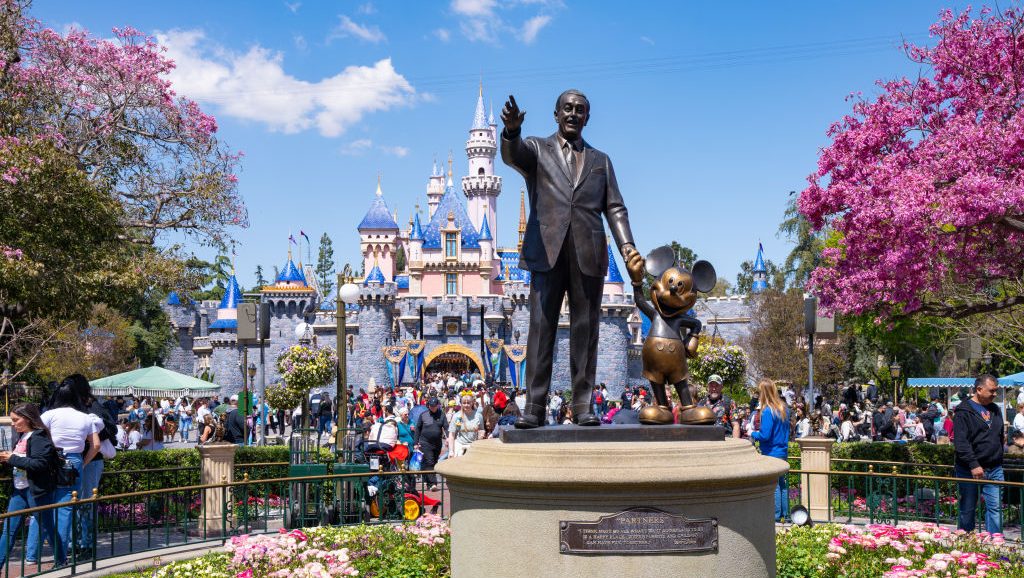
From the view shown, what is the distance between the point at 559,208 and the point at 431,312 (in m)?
50.9

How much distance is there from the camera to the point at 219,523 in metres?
9.79

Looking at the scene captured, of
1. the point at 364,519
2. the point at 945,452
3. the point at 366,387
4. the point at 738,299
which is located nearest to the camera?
the point at 364,519

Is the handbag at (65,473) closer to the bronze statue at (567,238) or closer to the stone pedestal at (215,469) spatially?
the stone pedestal at (215,469)

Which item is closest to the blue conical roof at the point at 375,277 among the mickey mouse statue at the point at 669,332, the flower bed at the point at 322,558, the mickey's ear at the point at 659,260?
the flower bed at the point at 322,558

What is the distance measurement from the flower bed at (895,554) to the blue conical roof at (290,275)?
5484cm

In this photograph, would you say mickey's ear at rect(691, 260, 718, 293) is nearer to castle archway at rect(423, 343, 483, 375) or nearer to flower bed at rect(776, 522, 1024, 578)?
flower bed at rect(776, 522, 1024, 578)

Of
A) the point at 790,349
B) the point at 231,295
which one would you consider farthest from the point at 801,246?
the point at 231,295

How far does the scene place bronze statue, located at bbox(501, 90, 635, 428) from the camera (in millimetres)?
5582

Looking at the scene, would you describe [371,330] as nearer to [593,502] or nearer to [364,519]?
[364,519]

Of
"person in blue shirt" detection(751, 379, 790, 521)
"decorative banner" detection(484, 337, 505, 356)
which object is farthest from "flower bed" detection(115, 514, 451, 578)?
"decorative banner" detection(484, 337, 505, 356)

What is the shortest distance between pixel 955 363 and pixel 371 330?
3256cm

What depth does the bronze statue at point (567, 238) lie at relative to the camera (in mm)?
5582

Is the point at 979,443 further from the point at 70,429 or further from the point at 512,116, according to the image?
the point at 70,429

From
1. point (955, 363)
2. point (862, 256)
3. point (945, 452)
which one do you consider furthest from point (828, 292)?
point (955, 363)
